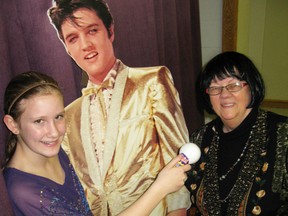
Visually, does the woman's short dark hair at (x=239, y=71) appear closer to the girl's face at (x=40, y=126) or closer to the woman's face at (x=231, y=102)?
the woman's face at (x=231, y=102)

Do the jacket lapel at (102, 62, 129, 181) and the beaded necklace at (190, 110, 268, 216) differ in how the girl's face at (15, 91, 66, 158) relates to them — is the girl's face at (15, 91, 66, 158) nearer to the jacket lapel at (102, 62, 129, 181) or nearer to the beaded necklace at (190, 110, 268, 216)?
the jacket lapel at (102, 62, 129, 181)

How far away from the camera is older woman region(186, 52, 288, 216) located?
51.6 inches

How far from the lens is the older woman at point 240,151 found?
131 centimetres

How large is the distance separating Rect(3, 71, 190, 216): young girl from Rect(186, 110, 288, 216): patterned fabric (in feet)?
2.29

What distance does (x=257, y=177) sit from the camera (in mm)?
1320

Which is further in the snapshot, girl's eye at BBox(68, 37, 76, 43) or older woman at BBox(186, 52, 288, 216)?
older woman at BBox(186, 52, 288, 216)

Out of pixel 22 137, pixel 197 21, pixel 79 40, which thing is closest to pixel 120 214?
pixel 22 137

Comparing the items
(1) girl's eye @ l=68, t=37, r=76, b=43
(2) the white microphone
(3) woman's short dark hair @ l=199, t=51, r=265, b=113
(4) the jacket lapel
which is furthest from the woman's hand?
(1) girl's eye @ l=68, t=37, r=76, b=43

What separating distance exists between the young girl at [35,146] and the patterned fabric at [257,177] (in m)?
0.70

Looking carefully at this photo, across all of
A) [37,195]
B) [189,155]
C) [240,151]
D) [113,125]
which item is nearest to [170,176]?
[189,155]

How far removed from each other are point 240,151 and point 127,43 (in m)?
0.73

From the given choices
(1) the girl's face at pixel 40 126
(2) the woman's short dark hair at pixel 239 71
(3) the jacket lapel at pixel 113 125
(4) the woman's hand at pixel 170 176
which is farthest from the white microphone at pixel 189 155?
(1) the girl's face at pixel 40 126

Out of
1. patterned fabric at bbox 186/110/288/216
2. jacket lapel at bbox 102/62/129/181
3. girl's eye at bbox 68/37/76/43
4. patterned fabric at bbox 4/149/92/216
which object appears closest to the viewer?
patterned fabric at bbox 4/149/92/216

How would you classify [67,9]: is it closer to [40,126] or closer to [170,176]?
[40,126]
